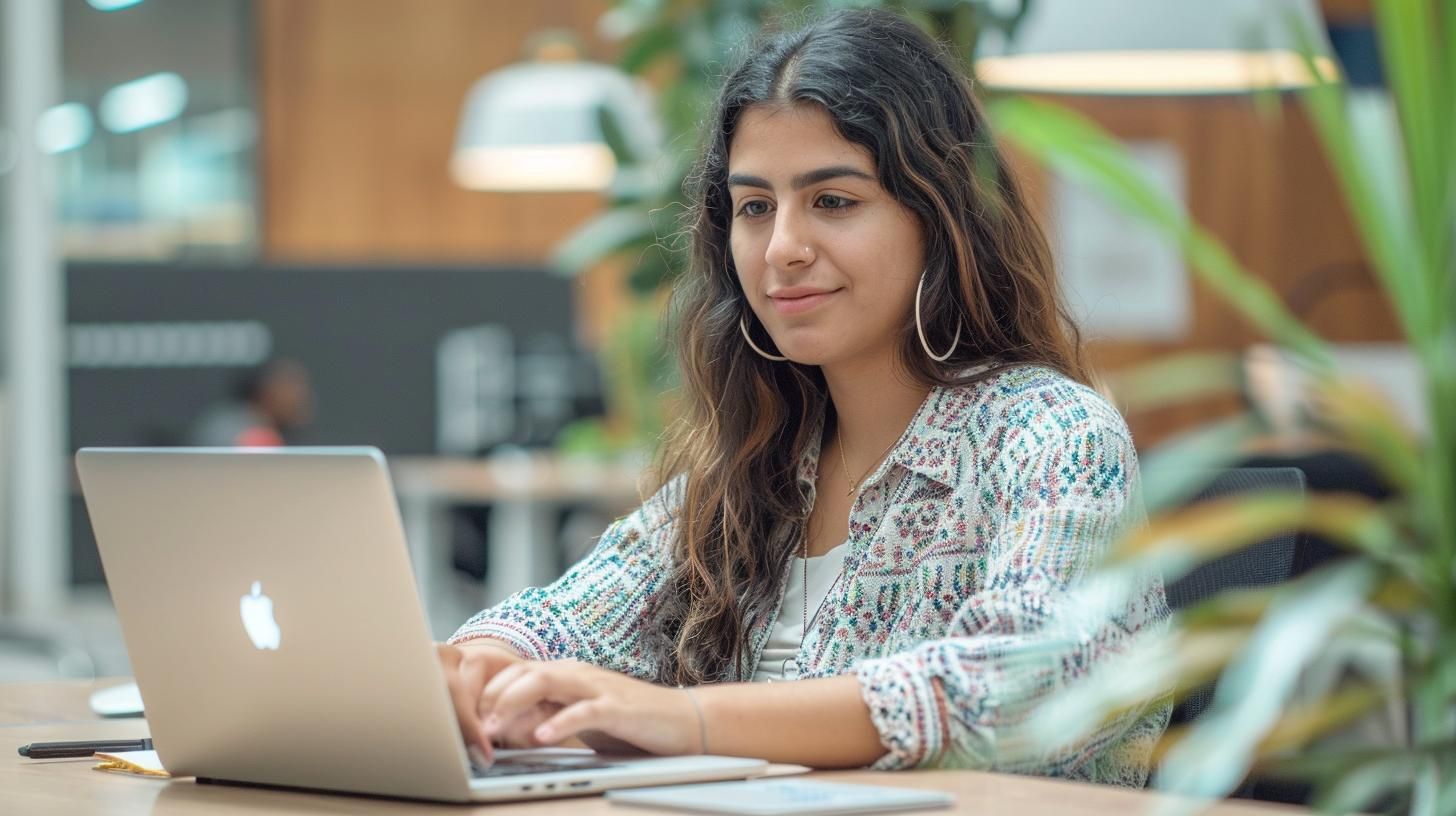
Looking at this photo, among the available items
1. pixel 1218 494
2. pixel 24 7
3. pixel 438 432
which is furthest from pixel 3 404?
pixel 438 432

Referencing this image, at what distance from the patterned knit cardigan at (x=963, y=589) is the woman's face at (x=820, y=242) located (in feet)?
0.38

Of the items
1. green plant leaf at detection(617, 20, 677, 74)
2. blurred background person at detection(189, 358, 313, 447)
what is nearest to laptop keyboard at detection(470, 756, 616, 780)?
green plant leaf at detection(617, 20, 677, 74)

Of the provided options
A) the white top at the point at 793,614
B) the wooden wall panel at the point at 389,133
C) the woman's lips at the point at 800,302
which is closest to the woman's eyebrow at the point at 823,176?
the woman's lips at the point at 800,302

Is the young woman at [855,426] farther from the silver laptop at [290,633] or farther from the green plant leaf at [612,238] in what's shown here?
the green plant leaf at [612,238]

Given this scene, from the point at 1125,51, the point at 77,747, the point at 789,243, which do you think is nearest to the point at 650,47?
the point at 1125,51

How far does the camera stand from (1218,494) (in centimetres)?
189

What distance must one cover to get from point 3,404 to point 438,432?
5.25 meters

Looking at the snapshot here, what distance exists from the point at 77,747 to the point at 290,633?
38 cm

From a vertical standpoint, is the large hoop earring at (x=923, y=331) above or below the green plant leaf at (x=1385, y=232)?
below

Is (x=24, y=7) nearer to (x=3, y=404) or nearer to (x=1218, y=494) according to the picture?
(x=3, y=404)

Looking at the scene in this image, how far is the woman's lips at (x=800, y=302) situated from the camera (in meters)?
1.78

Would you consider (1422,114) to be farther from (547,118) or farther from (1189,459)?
(547,118)

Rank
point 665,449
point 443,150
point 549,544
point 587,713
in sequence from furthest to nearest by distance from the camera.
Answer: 1. point 443,150
2. point 549,544
3. point 665,449
4. point 587,713

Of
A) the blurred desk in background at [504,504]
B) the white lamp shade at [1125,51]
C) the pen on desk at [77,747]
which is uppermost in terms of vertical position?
the white lamp shade at [1125,51]
